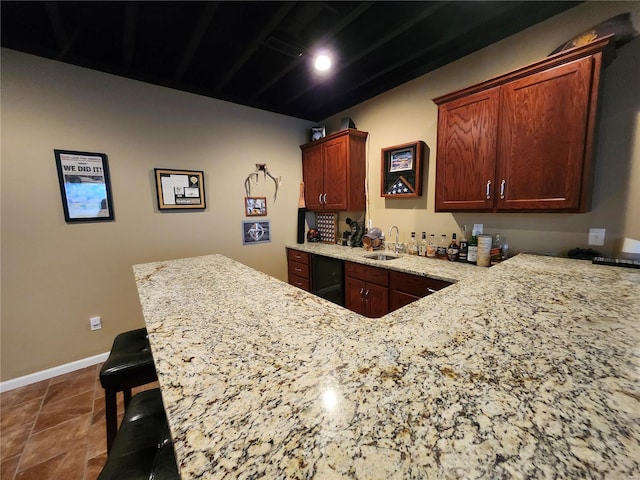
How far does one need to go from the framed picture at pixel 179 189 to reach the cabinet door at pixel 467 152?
2.47 meters

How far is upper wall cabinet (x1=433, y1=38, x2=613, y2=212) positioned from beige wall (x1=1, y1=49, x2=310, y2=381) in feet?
7.67

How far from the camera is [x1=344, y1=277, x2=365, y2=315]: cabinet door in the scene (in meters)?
2.41

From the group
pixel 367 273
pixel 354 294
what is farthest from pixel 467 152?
pixel 354 294

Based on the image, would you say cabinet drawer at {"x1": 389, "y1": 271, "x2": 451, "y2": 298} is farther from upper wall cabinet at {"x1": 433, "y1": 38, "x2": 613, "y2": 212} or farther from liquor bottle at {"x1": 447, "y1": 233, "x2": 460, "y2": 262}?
upper wall cabinet at {"x1": 433, "y1": 38, "x2": 613, "y2": 212}

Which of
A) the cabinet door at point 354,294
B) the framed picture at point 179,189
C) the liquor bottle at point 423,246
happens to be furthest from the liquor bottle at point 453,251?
the framed picture at point 179,189

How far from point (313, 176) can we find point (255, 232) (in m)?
1.10

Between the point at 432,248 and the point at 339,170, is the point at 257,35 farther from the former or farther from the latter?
the point at 432,248

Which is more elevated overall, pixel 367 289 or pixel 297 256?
pixel 297 256

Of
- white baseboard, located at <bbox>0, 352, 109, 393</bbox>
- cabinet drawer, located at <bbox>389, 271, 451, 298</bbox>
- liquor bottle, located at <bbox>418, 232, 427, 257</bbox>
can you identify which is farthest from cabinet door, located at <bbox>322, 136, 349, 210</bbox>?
white baseboard, located at <bbox>0, 352, 109, 393</bbox>

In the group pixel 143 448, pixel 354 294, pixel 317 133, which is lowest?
pixel 354 294

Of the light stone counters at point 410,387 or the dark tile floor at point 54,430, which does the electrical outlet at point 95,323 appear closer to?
the dark tile floor at point 54,430

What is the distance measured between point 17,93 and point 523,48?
3.92 metres

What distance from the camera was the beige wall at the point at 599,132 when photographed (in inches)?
60.8

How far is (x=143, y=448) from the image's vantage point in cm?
78
